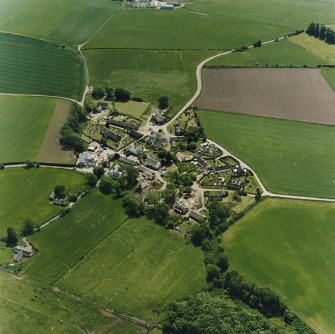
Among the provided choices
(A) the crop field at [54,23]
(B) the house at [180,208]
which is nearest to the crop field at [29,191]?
(B) the house at [180,208]

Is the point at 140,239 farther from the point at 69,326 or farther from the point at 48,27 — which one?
the point at 48,27

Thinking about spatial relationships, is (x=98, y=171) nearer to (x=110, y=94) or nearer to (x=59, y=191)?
(x=59, y=191)

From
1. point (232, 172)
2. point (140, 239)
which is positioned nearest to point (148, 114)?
point (232, 172)

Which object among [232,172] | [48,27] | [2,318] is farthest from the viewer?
[48,27]

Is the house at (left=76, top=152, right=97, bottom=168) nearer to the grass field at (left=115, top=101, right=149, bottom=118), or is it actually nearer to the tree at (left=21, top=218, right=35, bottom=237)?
the grass field at (left=115, top=101, right=149, bottom=118)

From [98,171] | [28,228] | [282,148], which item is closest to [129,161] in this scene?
[98,171]

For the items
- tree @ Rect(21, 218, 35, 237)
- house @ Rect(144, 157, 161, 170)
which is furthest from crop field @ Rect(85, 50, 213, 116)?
tree @ Rect(21, 218, 35, 237)
